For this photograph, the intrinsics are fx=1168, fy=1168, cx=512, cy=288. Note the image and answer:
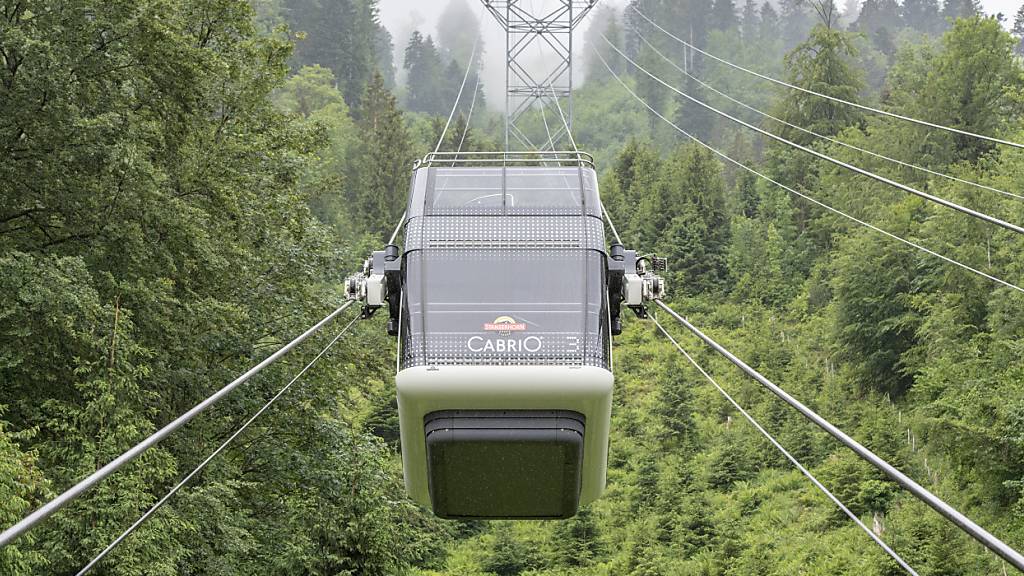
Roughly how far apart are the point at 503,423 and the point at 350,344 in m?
14.8

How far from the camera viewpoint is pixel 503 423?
36.4 ft

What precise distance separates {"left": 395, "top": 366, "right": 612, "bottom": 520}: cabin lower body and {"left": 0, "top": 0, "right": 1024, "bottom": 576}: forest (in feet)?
18.2

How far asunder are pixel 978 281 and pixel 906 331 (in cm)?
654

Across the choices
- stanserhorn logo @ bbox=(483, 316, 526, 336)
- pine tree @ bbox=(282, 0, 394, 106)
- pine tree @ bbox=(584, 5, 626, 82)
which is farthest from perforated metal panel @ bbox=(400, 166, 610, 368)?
pine tree @ bbox=(584, 5, 626, 82)

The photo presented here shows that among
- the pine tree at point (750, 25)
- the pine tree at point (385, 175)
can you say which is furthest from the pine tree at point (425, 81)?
the pine tree at point (385, 175)

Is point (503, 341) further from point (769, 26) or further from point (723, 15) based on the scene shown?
point (769, 26)

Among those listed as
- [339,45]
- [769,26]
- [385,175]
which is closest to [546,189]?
[385,175]

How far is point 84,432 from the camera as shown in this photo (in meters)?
17.8

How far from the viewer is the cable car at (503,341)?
11125mm

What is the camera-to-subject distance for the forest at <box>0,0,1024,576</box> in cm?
1845

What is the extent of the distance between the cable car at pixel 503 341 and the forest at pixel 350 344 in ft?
18.0

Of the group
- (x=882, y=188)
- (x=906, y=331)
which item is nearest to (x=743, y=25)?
(x=882, y=188)

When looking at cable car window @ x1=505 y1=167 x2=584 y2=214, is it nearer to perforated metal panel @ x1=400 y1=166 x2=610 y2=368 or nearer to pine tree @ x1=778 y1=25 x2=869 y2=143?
perforated metal panel @ x1=400 y1=166 x2=610 y2=368

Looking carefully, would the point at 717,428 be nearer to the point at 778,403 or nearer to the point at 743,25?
the point at 778,403
